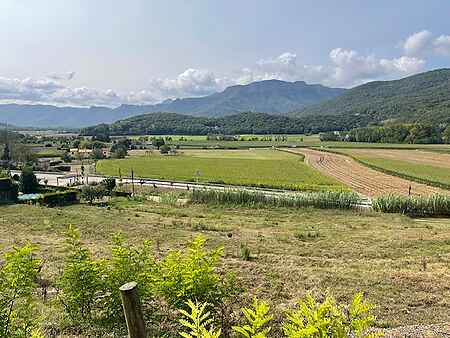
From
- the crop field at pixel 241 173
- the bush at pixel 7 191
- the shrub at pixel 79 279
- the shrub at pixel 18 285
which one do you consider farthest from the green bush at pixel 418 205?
the bush at pixel 7 191

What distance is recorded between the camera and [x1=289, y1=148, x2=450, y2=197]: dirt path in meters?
50.9

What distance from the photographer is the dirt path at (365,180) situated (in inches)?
2004

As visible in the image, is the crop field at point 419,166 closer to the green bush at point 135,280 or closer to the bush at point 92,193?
the bush at point 92,193

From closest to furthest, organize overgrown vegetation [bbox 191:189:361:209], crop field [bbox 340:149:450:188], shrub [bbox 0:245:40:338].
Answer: shrub [bbox 0:245:40:338] → overgrown vegetation [bbox 191:189:361:209] → crop field [bbox 340:149:450:188]

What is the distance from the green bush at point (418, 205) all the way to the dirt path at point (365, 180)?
10.6 meters

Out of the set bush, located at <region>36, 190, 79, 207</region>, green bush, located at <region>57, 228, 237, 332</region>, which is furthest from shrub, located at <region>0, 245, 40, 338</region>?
bush, located at <region>36, 190, 79, 207</region>

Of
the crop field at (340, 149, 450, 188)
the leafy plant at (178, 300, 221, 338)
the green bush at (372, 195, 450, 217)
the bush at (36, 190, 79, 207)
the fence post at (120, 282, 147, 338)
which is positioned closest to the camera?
the leafy plant at (178, 300, 221, 338)

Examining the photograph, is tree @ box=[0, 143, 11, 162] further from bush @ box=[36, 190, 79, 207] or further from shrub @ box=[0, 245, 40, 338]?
shrub @ box=[0, 245, 40, 338]

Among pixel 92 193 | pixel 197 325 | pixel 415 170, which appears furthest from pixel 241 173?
pixel 197 325

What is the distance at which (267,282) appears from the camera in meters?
12.5

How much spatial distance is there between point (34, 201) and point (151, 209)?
1276cm

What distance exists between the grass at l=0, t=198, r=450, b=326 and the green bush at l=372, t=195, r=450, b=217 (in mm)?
2212

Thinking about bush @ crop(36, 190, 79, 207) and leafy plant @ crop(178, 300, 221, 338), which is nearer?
leafy plant @ crop(178, 300, 221, 338)

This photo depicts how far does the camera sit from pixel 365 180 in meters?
62.3
